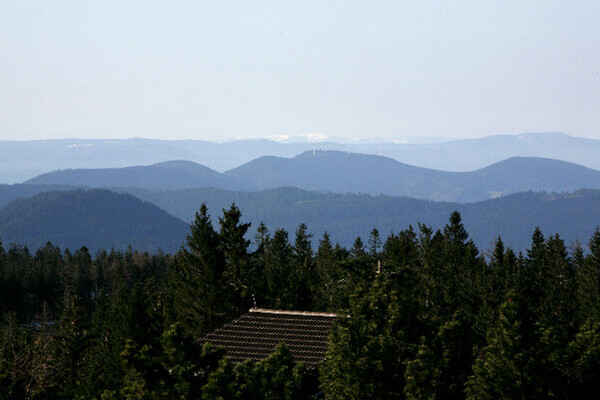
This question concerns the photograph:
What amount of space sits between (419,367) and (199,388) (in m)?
8.76

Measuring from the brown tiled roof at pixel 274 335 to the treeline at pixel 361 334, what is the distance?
1786 millimetres

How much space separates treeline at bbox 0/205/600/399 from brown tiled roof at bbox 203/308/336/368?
5.86ft

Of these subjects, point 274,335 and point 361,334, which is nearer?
point 361,334

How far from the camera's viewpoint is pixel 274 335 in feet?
144

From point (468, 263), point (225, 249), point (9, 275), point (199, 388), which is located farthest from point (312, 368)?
point (9, 275)

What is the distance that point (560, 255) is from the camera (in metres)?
105

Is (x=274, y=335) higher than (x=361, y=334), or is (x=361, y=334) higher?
(x=361, y=334)

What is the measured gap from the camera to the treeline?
31859 mm

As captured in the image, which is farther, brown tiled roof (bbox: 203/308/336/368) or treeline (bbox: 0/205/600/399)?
brown tiled roof (bbox: 203/308/336/368)

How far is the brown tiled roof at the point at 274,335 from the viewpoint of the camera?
135 feet

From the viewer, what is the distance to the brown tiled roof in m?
41.0

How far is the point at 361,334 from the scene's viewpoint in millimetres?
33094

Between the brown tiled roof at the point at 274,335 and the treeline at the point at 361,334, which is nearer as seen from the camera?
the treeline at the point at 361,334

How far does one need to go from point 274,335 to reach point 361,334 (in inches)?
452
